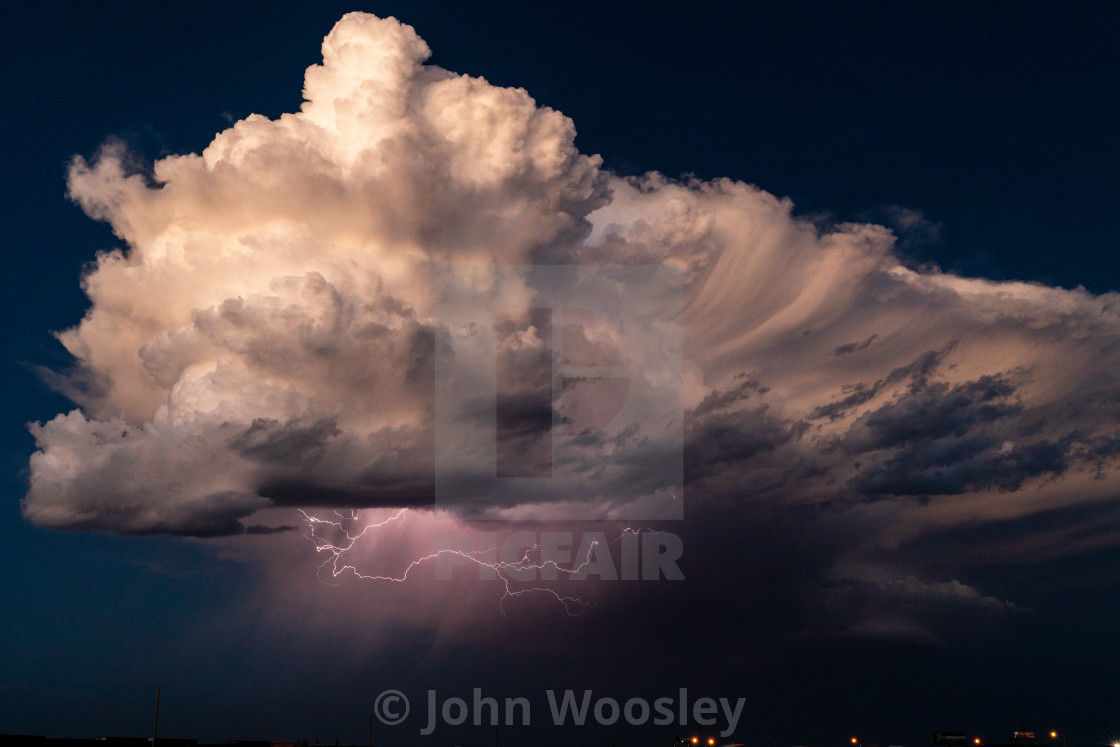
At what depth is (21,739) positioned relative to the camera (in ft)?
212

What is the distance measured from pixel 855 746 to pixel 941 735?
29.1 metres

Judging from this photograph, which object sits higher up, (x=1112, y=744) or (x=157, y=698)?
(x=157, y=698)

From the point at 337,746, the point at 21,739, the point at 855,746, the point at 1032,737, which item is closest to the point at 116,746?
the point at 21,739

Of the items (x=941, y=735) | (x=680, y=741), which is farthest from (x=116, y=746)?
(x=941, y=735)

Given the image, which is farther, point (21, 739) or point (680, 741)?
point (680, 741)

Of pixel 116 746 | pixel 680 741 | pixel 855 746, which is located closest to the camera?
pixel 116 746

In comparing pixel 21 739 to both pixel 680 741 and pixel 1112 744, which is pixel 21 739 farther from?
pixel 1112 744

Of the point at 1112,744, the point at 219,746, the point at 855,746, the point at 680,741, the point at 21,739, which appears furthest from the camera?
the point at 855,746

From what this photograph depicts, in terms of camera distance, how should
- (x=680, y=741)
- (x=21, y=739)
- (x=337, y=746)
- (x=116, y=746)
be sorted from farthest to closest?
(x=680, y=741) → (x=337, y=746) → (x=116, y=746) → (x=21, y=739)

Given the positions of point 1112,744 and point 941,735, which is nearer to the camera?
point 941,735

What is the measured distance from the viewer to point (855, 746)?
16138 centimetres

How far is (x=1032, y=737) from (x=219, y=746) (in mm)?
131831

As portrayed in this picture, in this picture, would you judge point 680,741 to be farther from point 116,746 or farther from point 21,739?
point 21,739

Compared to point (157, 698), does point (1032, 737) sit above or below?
below
